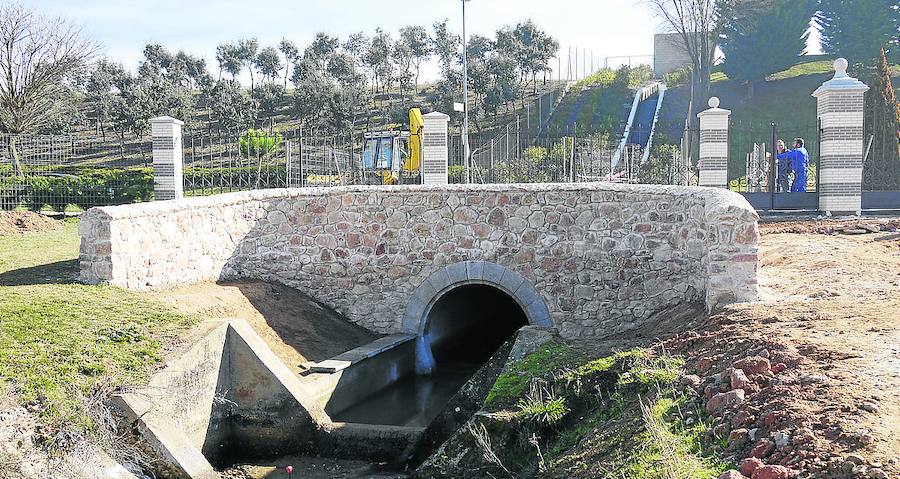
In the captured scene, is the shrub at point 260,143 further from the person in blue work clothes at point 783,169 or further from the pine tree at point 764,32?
the pine tree at point 764,32

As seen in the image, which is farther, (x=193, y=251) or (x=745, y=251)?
(x=193, y=251)

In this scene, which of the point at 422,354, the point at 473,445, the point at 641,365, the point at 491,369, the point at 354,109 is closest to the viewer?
the point at 641,365

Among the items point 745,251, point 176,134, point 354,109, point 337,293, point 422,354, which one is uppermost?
point 354,109

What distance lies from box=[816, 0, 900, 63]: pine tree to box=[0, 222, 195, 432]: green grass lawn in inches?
1329

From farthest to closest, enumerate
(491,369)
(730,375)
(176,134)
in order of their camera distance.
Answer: (176,134), (491,369), (730,375)

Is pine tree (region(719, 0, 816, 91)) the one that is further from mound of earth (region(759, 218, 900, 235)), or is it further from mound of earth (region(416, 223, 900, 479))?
mound of earth (region(416, 223, 900, 479))

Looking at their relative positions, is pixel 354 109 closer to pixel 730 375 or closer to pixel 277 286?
pixel 277 286

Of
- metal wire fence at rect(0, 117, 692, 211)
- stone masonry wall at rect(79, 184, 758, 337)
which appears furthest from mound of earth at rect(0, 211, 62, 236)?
stone masonry wall at rect(79, 184, 758, 337)

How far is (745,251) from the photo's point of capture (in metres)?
8.24

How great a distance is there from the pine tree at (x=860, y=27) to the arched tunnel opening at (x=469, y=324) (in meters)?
25.5

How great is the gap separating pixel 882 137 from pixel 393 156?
10.8 m

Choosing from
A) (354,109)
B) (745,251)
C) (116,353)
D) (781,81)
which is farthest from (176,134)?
(781,81)

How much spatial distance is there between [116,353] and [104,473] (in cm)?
147

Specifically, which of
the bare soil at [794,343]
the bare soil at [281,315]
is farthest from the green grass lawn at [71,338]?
the bare soil at [794,343]
